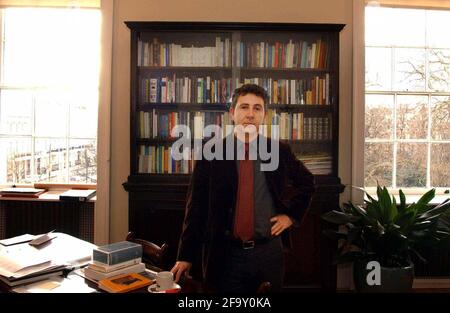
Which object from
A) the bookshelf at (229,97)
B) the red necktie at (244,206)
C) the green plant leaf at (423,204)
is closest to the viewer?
the red necktie at (244,206)

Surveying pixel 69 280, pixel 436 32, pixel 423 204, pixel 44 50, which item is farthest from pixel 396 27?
pixel 69 280

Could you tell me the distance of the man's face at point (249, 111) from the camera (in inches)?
89.9

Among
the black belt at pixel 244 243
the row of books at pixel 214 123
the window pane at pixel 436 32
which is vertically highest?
the window pane at pixel 436 32

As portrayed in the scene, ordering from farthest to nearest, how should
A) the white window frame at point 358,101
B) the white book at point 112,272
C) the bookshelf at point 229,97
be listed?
the white window frame at point 358,101
the bookshelf at point 229,97
the white book at point 112,272

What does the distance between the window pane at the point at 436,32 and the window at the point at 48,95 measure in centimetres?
295

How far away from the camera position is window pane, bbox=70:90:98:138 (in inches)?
139

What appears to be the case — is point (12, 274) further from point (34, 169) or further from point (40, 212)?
point (34, 169)

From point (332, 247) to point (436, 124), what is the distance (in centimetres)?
158

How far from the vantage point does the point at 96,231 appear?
321 cm

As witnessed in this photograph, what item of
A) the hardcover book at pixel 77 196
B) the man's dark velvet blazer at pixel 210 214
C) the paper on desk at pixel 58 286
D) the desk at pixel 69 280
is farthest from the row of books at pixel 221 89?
the paper on desk at pixel 58 286

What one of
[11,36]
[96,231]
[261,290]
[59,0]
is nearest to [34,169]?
[96,231]

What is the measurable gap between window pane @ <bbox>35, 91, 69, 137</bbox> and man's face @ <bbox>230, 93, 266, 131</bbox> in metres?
1.90

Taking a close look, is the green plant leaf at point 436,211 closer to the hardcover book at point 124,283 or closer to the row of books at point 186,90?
the row of books at point 186,90

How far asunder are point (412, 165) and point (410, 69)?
2.84 ft
